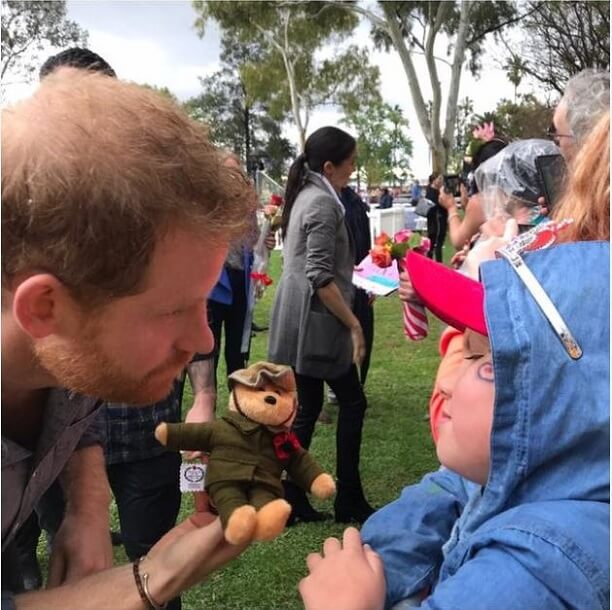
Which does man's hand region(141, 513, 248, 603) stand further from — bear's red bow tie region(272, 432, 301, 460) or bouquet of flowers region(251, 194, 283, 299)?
bouquet of flowers region(251, 194, 283, 299)

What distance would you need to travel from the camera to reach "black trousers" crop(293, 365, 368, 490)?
368 centimetres

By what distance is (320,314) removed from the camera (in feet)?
12.0

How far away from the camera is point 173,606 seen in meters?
2.25

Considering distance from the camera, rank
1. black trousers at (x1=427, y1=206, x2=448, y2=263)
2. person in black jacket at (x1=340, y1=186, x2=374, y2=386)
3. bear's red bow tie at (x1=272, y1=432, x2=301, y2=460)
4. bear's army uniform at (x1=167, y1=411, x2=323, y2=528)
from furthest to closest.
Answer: black trousers at (x1=427, y1=206, x2=448, y2=263), person in black jacket at (x1=340, y1=186, x2=374, y2=386), bear's red bow tie at (x1=272, y1=432, x2=301, y2=460), bear's army uniform at (x1=167, y1=411, x2=323, y2=528)

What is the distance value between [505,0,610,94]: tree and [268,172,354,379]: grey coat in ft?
55.9

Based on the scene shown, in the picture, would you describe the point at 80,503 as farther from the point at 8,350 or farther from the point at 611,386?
the point at 611,386

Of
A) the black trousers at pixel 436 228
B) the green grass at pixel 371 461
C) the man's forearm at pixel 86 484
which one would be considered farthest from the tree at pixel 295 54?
the man's forearm at pixel 86 484

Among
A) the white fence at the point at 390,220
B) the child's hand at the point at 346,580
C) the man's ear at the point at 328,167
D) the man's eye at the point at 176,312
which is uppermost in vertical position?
the white fence at the point at 390,220

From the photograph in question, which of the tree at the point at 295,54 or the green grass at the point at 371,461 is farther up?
the tree at the point at 295,54

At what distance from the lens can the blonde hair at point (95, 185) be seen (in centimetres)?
95

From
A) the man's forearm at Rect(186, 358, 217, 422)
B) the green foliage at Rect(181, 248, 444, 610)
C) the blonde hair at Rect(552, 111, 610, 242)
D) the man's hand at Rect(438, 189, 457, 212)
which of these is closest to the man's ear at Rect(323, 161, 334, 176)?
the green foliage at Rect(181, 248, 444, 610)

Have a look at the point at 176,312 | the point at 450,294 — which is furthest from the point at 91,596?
the point at 450,294

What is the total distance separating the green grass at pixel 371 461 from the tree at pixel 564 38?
1453cm

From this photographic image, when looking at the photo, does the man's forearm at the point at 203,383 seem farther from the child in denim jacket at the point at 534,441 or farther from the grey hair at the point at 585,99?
the grey hair at the point at 585,99
